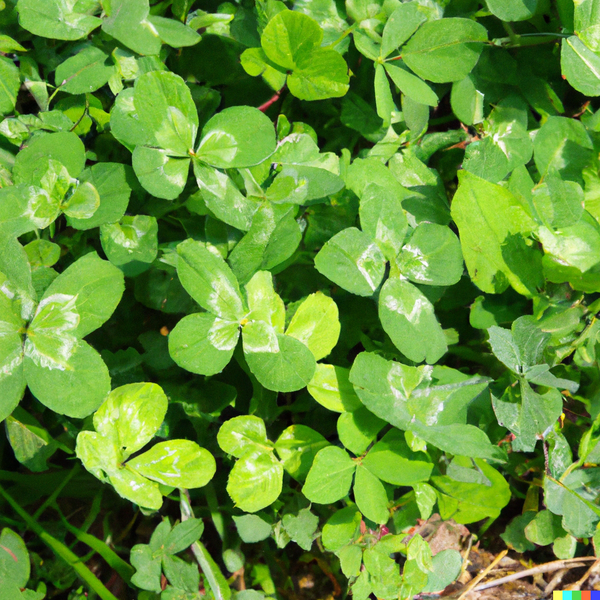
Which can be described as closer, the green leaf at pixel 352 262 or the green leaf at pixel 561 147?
the green leaf at pixel 352 262

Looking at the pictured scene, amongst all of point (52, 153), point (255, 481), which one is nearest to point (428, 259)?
point (255, 481)

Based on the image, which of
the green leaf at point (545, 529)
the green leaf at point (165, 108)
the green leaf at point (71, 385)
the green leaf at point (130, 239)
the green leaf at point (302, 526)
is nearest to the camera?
the green leaf at point (71, 385)

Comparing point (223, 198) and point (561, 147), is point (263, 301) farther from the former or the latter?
point (561, 147)

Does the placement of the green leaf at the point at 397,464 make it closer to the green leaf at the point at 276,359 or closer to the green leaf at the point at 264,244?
the green leaf at the point at 276,359

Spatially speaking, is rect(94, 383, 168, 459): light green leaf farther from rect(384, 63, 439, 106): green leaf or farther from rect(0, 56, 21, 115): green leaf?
rect(384, 63, 439, 106): green leaf

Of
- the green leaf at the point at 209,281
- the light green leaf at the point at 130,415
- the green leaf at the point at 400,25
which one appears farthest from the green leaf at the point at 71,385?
the green leaf at the point at 400,25

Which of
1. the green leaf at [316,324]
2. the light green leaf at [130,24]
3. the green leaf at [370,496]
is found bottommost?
the green leaf at [370,496]
